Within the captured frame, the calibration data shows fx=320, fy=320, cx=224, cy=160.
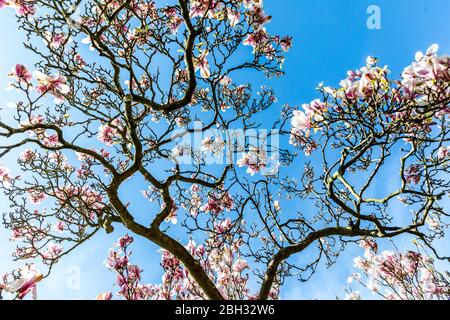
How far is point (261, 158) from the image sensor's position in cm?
602

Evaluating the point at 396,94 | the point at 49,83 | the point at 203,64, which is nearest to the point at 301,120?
the point at 396,94

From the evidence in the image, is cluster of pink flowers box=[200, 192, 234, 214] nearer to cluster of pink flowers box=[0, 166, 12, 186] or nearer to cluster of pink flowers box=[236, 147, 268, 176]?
cluster of pink flowers box=[236, 147, 268, 176]

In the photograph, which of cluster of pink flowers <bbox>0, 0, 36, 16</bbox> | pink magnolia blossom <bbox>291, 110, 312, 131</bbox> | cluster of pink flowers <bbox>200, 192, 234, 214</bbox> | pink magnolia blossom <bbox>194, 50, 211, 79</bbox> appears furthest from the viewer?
cluster of pink flowers <bbox>200, 192, 234, 214</bbox>

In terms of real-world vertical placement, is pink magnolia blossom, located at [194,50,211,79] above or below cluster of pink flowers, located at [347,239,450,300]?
above

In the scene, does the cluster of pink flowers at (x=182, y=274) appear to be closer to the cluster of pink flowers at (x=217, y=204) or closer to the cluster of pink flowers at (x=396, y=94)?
the cluster of pink flowers at (x=217, y=204)

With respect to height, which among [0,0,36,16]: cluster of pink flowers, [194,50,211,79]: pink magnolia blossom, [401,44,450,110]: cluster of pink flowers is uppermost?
[0,0,36,16]: cluster of pink flowers

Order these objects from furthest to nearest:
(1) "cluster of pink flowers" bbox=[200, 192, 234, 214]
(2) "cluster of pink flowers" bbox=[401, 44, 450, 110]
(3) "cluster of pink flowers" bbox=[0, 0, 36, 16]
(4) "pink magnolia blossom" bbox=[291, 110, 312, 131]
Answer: (1) "cluster of pink flowers" bbox=[200, 192, 234, 214] → (3) "cluster of pink flowers" bbox=[0, 0, 36, 16] → (4) "pink magnolia blossom" bbox=[291, 110, 312, 131] → (2) "cluster of pink flowers" bbox=[401, 44, 450, 110]

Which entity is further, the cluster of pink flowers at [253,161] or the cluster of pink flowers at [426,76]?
the cluster of pink flowers at [253,161]

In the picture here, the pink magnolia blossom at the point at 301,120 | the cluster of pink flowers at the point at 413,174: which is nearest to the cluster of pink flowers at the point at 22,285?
the pink magnolia blossom at the point at 301,120

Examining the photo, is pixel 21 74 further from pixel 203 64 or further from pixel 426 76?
pixel 426 76

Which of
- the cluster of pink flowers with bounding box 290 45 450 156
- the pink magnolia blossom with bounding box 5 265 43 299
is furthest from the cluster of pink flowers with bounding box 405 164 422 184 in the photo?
the pink magnolia blossom with bounding box 5 265 43 299

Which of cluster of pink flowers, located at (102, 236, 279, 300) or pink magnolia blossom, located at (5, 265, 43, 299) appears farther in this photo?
cluster of pink flowers, located at (102, 236, 279, 300)
